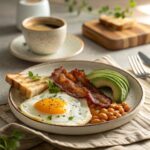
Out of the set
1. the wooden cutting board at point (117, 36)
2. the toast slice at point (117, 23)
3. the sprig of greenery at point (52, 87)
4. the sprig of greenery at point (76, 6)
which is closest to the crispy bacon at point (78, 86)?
the sprig of greenery at point (52, 87)

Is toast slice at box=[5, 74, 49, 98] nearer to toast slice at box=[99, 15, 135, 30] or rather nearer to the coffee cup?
the coffee cup

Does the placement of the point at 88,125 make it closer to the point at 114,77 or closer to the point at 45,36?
the point at 114,77

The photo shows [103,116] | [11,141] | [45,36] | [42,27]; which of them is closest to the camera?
[11,141]

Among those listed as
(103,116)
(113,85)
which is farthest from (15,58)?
(103,116)

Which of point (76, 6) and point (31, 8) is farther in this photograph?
point (76, 6)

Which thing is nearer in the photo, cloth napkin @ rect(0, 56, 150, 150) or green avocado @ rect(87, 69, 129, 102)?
cloth napkin @ rect(0, 56, 150, 150)

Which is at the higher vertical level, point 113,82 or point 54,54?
point 113,82

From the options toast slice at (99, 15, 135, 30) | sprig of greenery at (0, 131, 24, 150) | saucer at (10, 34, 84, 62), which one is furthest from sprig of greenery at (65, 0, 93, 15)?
sprig of greenery at (0, 131, 24, 150)
